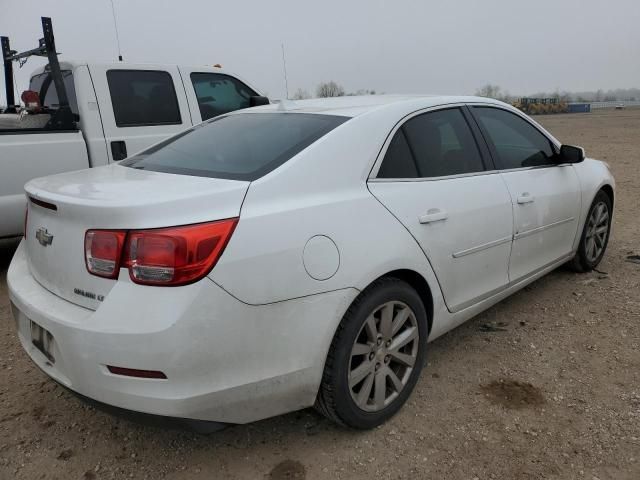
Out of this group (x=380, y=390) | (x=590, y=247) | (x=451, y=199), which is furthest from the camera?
(x=590, y=247)

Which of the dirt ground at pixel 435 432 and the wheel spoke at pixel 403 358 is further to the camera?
the wheel spoke at pixel 403 358

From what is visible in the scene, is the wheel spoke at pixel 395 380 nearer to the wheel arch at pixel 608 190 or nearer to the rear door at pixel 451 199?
Result: the rear door at pixel 451 199

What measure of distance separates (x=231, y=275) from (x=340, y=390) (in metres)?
0.75

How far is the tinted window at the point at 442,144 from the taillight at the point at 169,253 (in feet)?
4.22

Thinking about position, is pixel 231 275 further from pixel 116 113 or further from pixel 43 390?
pixel 116 113

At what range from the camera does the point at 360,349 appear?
2.36 metres

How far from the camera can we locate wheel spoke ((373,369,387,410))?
2469 mm

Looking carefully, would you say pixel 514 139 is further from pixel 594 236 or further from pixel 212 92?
pixel 212 92

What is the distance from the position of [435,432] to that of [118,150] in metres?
4.05

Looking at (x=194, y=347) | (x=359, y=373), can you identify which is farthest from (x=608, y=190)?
(x=194, y=347)

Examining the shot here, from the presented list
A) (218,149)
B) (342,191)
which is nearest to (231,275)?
(342,191)

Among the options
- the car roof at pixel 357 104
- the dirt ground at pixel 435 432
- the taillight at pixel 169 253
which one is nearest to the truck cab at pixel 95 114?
the dirt ground at pixel 435 432

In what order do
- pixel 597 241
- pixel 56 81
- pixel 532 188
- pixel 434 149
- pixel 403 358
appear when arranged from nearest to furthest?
pixel 403 358
pixel 434 149
pixel 532 188
pixel 597 241
pixel 56 81

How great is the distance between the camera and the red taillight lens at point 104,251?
190 cm
